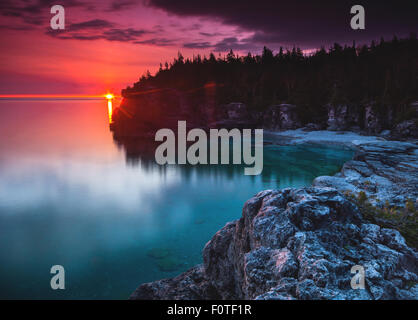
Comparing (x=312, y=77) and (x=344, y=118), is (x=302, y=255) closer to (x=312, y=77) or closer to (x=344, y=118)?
(x=344, y=118)

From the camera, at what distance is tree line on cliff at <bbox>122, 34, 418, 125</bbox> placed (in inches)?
2522

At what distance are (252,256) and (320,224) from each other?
206 centimetres

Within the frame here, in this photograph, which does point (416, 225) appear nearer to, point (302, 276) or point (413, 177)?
point (302, 276)

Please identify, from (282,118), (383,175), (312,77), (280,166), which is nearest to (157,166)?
(280,166)

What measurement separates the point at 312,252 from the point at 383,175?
26152 millimetres

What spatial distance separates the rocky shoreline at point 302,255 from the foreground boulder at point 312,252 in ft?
0.06

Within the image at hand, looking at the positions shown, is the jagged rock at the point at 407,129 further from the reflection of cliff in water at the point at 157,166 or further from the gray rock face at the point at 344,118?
the reflection of cliff in water at the point at 157,166

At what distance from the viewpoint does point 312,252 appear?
5.96 meters

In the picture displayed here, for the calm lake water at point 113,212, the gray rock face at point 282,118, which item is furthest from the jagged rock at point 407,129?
the gray rock face at point 282,118

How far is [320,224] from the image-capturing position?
687 centimetres
